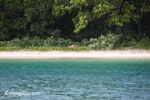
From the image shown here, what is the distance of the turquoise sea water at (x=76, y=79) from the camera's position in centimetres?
1404

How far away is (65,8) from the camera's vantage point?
94.9 ft

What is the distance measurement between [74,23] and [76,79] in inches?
529

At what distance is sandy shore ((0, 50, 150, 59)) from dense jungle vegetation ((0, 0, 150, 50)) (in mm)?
598

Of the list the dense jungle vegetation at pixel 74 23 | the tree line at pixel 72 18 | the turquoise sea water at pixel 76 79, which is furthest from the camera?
the tree line at pixel 72 18

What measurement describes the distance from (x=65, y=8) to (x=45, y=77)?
450 inches

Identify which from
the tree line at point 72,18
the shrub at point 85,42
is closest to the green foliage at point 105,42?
the shrub at point 85,42

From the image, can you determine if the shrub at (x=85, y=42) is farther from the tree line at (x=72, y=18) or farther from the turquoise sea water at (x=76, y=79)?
the turquoise sea water at (x=76, y=79)

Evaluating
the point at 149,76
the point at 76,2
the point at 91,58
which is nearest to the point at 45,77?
the point at 149,76

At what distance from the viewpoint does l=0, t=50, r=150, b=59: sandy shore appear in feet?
85.9

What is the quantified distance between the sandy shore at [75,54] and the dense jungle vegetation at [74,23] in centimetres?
60

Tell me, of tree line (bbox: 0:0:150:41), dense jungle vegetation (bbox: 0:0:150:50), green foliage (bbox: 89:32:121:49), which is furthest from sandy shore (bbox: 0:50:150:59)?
tree line (bbox: 0:0:150:41)

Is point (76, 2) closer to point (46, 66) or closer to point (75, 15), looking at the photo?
point (75, 15)

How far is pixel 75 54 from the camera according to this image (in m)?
26.7

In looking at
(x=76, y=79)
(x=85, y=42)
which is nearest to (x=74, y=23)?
(x=85, y=42)
